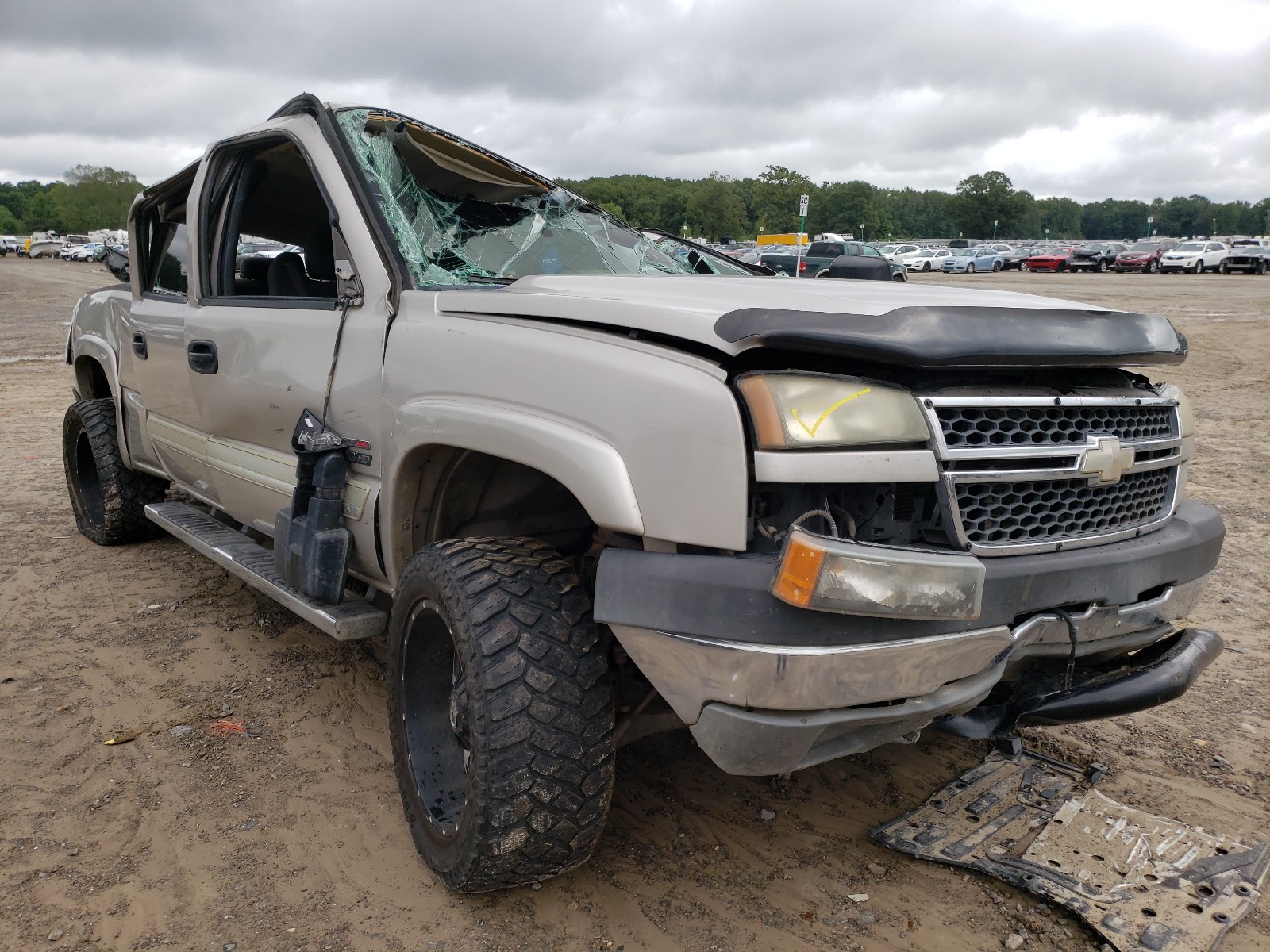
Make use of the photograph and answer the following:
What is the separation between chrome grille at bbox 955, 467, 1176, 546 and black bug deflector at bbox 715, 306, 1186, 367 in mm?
264

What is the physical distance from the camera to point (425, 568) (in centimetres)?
238

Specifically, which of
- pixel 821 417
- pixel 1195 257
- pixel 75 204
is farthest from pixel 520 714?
pixel 75 204

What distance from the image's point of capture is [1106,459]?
6.77 feet

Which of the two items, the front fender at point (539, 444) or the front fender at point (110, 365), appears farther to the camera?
the front fender at point (110, 365)

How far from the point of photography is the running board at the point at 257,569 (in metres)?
2.86

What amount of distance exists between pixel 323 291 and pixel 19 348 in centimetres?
1421

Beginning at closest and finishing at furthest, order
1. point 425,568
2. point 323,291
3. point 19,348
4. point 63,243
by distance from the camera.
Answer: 1. point 425,568
2. point 323,291
3. point 19,348
4. point 63,243

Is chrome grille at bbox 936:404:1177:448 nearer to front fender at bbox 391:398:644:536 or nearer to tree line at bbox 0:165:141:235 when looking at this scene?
front fender at bbox 391:398:644:536

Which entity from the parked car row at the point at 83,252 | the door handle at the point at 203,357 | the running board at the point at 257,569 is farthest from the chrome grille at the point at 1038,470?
the parked car row at the point at 83,252

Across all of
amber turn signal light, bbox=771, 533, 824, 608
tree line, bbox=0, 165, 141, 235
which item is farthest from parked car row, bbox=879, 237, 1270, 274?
tree line, bbox=0, 165, 141, 235

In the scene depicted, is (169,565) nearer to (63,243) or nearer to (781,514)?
(781,514)

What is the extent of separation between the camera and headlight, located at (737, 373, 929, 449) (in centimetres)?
182

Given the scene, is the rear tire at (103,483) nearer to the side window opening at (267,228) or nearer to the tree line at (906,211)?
the side window opening at (267,228)

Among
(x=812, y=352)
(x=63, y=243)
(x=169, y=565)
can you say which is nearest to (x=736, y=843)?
(x=812, y=352)
